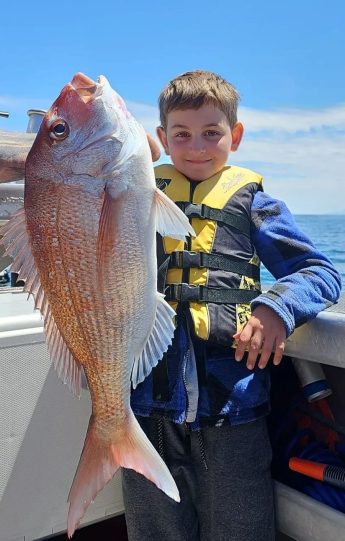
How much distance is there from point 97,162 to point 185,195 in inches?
29.5

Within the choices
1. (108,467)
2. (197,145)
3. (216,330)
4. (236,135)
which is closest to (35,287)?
(108,467)

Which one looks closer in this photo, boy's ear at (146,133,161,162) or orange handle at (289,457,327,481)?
boy's ear at (146,133,161,162)

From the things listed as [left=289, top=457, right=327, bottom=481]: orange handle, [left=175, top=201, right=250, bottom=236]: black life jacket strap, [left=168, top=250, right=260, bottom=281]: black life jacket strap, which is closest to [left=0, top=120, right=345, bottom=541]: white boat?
[left=289, top=457, right=327, bottom=481]: orange handle

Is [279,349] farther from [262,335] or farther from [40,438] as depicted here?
[40,438]

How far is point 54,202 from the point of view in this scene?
1.77 m

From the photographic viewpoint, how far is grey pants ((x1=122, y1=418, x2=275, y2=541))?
2283mm

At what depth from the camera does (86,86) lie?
181cm

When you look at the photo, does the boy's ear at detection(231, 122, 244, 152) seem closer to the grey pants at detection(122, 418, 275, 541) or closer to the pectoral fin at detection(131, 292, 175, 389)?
the pectoral fin at detection(131, 292, 175, 389)

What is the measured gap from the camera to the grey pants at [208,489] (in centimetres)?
228

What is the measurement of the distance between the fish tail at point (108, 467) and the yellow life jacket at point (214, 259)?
522mm

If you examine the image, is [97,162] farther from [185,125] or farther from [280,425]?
[280,425]

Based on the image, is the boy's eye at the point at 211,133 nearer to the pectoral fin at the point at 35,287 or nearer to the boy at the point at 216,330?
the boy at the point at 216,330

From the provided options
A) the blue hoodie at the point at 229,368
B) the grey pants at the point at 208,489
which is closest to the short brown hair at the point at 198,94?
the blue hoodie at the point at 229,368

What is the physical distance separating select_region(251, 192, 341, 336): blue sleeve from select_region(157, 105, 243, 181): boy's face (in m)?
0.25
